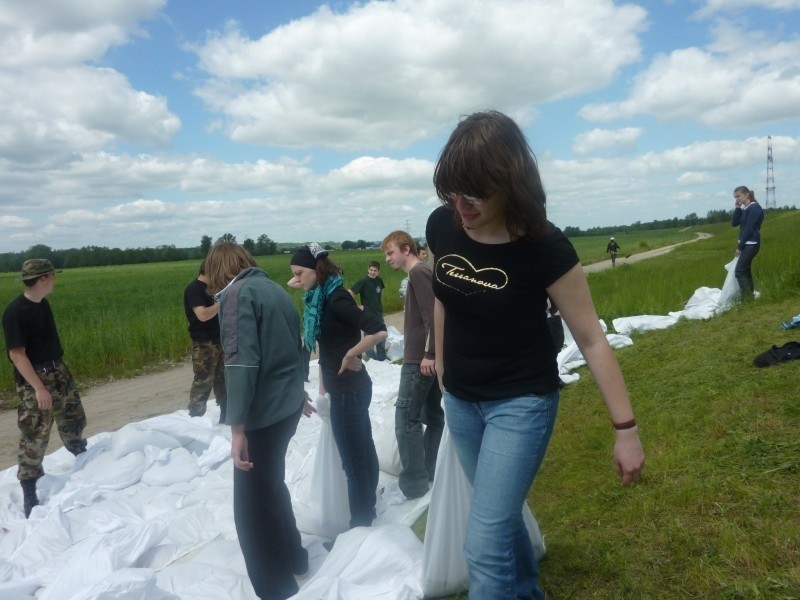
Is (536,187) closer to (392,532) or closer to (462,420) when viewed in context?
(462,420)

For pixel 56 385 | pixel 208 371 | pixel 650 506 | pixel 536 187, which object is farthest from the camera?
pixel 208 371

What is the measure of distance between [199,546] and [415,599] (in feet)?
4.94

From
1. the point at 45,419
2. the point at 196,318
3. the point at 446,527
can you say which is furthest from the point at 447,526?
the point at 196,318

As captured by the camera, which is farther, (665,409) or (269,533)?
(665,409)

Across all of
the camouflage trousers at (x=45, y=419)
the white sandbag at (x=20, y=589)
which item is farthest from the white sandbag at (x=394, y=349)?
the white sandbag at (x=20, y=589)

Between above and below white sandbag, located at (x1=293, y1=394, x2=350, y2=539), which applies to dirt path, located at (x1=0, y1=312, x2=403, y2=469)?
below

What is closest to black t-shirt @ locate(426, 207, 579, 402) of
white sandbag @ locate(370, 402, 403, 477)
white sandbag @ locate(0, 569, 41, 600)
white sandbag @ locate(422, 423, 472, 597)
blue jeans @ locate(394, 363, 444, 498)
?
white sandbag @ locate(422, 423, 472, 597)

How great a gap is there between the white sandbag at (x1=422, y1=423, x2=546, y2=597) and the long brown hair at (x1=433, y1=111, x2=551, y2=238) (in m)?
1.06

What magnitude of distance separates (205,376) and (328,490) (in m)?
3.05

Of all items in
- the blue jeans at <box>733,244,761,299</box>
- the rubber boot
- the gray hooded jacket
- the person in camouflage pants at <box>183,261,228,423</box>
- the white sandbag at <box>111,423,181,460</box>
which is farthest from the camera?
the blue jeans at <box>733,244,761,299</box>

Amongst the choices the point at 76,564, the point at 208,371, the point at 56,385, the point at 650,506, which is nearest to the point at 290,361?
the point at 76,564

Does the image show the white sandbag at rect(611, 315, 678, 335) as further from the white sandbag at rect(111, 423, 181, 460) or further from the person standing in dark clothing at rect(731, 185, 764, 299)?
the white sandbag at rect(111, 423, 181, 460)

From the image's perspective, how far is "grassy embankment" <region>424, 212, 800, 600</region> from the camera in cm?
237

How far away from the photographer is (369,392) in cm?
363
